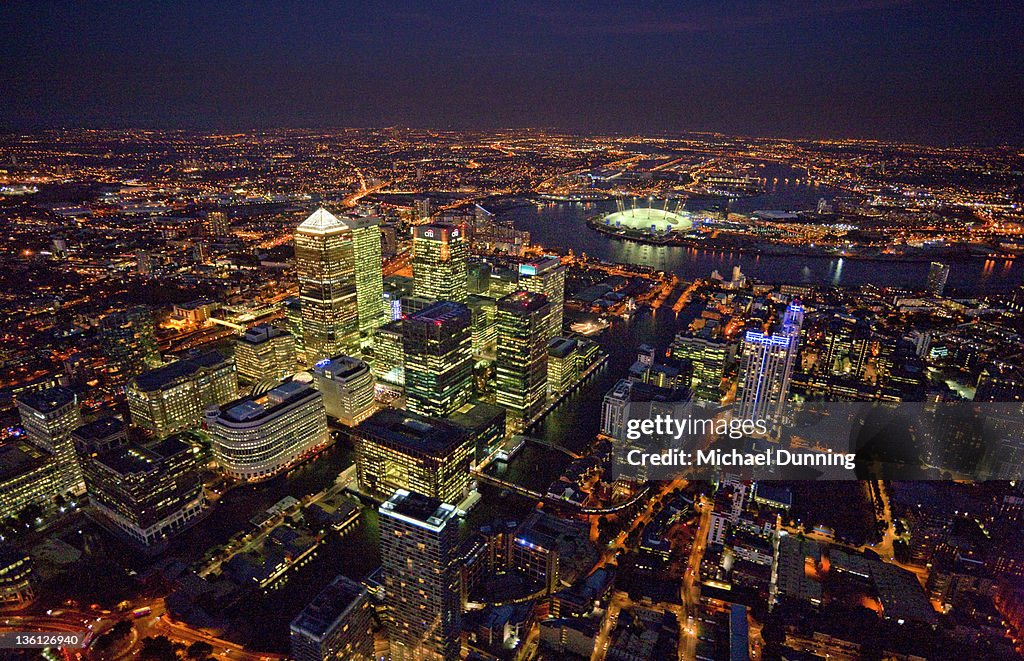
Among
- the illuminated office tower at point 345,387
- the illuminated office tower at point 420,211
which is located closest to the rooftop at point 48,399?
the illuminated office tower at point 345,387

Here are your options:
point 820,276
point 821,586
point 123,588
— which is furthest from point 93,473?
point 820,276

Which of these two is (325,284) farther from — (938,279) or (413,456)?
(938,279)

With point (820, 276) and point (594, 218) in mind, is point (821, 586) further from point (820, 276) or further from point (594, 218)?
point (594, 218)

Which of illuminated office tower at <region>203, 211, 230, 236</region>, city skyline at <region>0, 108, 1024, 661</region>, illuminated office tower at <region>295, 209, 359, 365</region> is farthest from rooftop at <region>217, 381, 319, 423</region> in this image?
illuminated office tower at <region>203, 211, 230, 236</region>

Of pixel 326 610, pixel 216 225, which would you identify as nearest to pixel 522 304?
pixel 326 610
